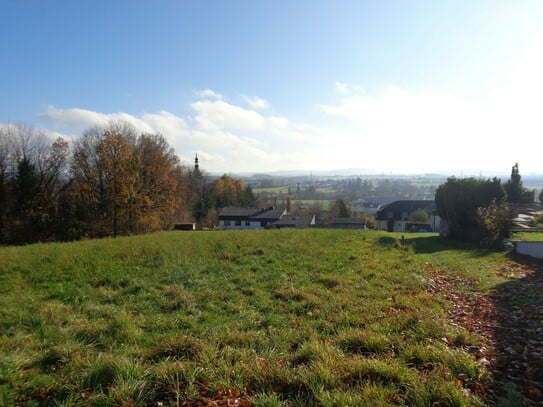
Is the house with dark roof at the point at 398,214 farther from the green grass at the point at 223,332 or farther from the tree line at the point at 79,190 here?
the green grass at the point at 223,332

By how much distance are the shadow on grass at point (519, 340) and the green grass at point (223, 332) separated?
354mm

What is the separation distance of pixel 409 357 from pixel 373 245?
1265 centimetres

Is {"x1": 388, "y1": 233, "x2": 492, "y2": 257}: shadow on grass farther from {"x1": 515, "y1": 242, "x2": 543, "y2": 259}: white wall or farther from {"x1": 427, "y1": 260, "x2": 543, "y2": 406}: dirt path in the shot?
{"x1": 427, "y1": 260, "x2": 543, "y2": 406}: dirt path

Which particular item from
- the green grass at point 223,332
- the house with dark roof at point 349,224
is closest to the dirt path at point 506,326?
the green grass at point 223,332

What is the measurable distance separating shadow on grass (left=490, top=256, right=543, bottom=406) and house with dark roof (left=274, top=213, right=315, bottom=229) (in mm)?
35465

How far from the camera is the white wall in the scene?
569 inches

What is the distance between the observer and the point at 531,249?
14844 millimetres

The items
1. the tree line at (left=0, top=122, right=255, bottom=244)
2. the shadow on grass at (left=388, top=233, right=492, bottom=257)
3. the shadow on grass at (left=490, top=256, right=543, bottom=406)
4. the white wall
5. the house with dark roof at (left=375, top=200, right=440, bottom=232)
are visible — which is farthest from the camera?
the house with dark roof at (left=375, top=200, right=440, bottom=232)

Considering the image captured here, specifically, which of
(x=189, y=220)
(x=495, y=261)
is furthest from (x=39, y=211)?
(x=495, y=261)

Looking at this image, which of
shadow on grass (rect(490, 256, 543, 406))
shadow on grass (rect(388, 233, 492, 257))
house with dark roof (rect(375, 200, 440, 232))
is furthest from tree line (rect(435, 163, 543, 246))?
house with dark roof (rect(375, 200, 440, 232))

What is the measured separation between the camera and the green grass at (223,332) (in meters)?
3.75

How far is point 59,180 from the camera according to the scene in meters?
29.3

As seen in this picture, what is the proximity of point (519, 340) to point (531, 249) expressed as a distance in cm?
1241

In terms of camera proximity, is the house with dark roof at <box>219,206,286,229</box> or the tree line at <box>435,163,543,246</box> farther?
the house with dark roof at <box>219,206,286,229</box>
